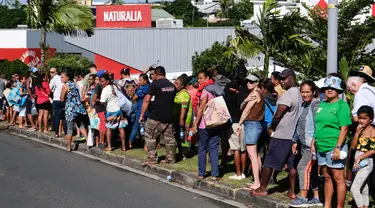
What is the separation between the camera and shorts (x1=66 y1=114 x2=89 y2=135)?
1347cm

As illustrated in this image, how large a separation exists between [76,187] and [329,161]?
4.42 m

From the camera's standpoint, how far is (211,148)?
980 centimetres

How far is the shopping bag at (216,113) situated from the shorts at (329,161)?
2347 millimetres

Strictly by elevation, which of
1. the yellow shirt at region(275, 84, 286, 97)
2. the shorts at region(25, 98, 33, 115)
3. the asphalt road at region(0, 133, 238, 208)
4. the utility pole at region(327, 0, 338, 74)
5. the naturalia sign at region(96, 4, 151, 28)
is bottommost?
the asphalt road at region(0, 133, 238, 208)

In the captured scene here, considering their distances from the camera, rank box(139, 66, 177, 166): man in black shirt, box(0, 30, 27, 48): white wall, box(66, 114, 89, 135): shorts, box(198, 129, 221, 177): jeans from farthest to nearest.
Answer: box(0, 30, 27, 48): white wall < box(66, 114, 89, 135): shorts < box(139, 66, 177, 166): man in black shirt < box(198, 129, 221, 177): jeans

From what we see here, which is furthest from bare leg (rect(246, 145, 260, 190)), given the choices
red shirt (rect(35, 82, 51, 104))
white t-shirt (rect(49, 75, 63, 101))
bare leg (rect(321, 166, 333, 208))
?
red shirt (rect(35, 82, 51, 104))

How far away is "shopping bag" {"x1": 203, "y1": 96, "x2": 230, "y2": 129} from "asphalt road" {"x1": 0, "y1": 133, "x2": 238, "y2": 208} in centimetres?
123

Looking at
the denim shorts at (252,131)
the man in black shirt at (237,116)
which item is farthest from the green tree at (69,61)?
the denim shorts at (252,131)

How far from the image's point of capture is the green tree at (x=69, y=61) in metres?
38.6

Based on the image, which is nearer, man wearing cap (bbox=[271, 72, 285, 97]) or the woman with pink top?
man wearing cap (bbox=[271, 72, 285, 97])

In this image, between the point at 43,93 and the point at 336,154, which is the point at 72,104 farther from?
the point at 336,154

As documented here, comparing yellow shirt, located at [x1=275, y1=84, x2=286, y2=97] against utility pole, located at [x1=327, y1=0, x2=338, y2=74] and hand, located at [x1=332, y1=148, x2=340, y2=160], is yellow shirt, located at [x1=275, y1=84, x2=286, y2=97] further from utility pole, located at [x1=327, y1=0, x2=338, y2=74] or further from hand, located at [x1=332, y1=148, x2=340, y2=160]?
hand, located at [x1=332, y1=148, x2=340, y2=160]

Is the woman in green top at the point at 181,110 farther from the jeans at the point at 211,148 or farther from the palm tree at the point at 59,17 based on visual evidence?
the palm tree at the point at 59,17

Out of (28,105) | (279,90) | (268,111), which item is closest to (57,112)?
(28,105)
